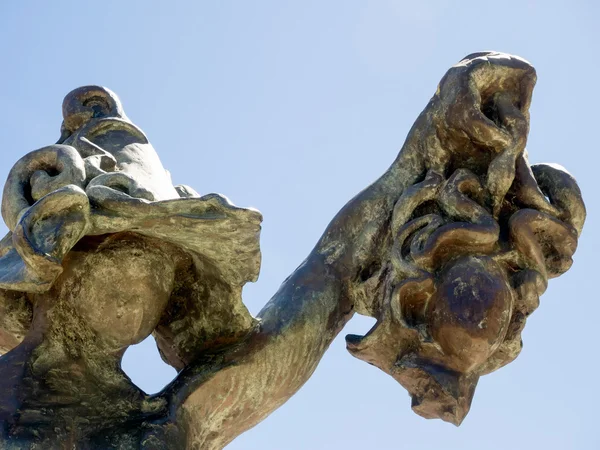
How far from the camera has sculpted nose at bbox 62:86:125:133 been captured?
13.2ft

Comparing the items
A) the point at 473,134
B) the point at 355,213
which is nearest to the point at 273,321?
the point at 355,213

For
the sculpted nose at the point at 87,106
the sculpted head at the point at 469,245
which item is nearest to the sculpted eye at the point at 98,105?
the sculpted nose at the point at 87,106

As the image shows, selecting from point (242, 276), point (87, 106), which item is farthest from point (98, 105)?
point (242, 276)

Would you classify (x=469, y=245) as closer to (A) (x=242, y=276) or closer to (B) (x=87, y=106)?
(A) (x=242, y=276)

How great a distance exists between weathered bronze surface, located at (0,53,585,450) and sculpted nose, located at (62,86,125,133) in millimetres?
11

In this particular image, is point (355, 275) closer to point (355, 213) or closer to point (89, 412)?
point (355, 213)

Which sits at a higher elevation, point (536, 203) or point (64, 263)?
point (536, 203)

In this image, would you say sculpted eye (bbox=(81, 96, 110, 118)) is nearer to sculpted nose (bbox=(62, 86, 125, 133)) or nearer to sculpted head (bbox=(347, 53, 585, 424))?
sculpted nose (bbox=(62, 86, 125, 133))

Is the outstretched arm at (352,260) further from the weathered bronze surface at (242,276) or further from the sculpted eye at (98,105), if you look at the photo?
the sculpted eye at (98,105)

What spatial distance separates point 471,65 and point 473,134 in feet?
0.78

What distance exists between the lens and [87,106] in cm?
407

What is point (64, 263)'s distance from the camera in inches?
137

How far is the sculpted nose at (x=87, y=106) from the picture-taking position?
402 centimetres

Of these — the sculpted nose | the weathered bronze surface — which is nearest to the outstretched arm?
the weathered bronze surface
